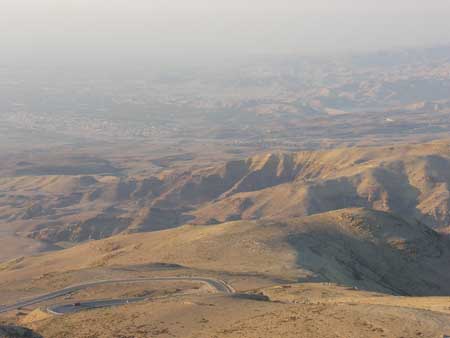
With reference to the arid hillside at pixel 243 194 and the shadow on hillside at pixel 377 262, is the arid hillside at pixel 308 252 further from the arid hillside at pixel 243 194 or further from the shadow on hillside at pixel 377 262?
the arid hillside at pixel 243 194

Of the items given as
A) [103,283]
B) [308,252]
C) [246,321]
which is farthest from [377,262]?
[246,321]

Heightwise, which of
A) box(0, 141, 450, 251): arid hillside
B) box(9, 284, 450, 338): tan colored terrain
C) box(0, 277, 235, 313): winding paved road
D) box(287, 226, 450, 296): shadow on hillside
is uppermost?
box(9, 284, 450, 338): tan colored terrain

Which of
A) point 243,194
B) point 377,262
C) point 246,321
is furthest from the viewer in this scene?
point 243,194

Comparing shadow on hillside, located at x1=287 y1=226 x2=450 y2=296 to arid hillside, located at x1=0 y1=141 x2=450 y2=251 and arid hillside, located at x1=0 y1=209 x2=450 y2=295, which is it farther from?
arid hillside, located at x1=0 y1=141 x2=450 y2=251

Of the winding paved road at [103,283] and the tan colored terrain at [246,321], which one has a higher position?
the tan colored terrain at [246,321]

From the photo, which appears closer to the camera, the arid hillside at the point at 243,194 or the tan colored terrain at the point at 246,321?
Result: the tan colored terrain at the point at 246,321

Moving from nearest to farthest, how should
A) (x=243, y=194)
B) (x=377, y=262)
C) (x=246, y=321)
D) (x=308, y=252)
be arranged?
1. (x=246, y=321)
2. (x=308, y=252)
3. (x=377, y=262)
4. (x=243, y=194)

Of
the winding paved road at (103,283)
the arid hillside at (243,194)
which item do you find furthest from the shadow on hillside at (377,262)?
the arid hillside at (243,194)

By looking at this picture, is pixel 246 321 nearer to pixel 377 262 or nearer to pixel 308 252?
pixel 308 252

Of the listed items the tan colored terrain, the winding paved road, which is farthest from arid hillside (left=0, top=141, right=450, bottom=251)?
the tan colored terrain

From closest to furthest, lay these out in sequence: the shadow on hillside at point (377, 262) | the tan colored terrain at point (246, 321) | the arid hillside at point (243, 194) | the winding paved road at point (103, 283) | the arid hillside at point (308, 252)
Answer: the tan colored terrain at point (246, 321) → the winding paved road at point (103, 283) → the arid hillside at point (308, 252) → the shadow on hillside at point (377, 262) → the arid hillside at point (243, 194)

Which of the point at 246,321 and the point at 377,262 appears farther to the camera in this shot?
the point at 377,262
